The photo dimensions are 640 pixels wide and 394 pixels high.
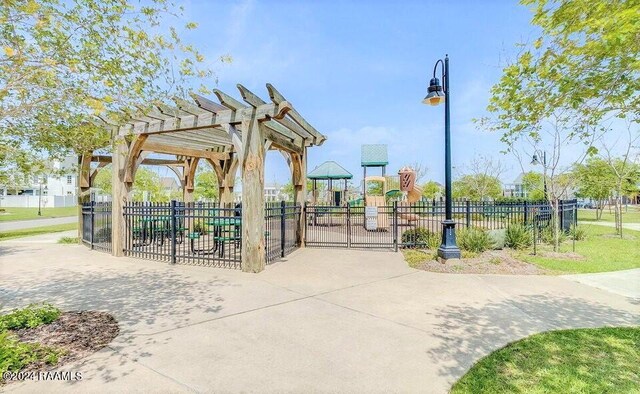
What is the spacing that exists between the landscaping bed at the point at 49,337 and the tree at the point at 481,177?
29.4 m

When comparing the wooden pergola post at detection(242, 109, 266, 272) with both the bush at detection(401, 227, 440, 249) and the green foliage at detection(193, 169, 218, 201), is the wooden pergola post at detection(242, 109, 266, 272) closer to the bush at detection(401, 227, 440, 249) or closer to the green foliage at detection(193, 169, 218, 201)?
the bush at detection(401, 227, 440, 249)

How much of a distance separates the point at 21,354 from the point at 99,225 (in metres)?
8.26

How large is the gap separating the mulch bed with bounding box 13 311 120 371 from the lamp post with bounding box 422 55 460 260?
21.4 feet

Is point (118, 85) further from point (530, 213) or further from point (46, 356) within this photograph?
point (530, 213)

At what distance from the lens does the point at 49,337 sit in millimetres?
3416

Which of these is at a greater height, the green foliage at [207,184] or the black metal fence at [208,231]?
the green foliage at [207,184]

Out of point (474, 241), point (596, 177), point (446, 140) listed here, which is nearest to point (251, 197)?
point (446, 140)

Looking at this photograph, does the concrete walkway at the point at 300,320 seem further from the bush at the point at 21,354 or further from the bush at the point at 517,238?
the bush at the point at 517,238

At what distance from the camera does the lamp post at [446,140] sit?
721cm

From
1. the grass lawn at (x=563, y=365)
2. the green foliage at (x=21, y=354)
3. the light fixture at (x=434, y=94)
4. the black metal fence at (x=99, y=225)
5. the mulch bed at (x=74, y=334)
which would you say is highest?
the light fixture at (x=434, y=94)

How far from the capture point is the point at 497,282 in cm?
587

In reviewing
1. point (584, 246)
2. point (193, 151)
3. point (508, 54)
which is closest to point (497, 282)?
point (508, 54)

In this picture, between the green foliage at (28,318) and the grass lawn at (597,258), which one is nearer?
the green foliage at (28,318)

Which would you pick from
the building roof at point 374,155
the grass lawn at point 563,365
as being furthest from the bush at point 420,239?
the building roof at point 374,155
